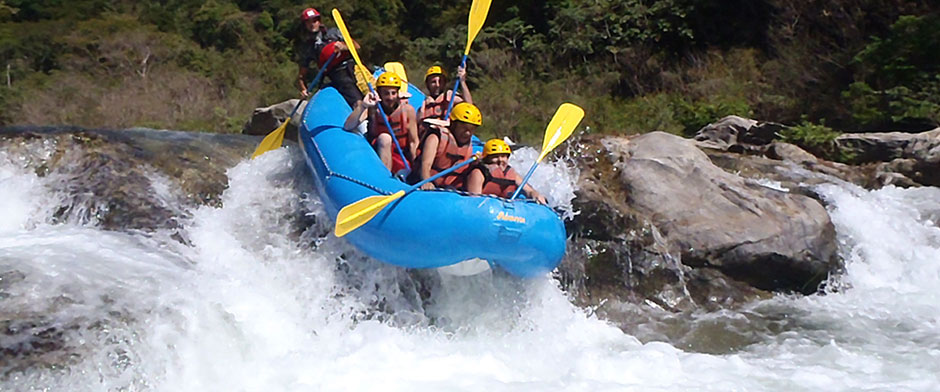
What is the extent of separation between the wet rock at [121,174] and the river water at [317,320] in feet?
0.16

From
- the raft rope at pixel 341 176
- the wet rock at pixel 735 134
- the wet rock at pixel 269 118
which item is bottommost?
the wet rock at pixel 269 118

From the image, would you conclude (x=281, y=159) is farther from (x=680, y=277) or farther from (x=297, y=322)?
(x=680, y=277)

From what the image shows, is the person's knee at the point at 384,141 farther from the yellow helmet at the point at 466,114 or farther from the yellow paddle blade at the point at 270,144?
the yellow paddle blade at the point at 270,144

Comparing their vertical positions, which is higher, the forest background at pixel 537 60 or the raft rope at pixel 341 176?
the raft rope at pixel 341 176

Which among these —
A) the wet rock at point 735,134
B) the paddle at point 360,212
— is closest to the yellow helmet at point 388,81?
the paddle at point 360,212

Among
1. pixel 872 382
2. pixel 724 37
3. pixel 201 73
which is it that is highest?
pixel 872 382

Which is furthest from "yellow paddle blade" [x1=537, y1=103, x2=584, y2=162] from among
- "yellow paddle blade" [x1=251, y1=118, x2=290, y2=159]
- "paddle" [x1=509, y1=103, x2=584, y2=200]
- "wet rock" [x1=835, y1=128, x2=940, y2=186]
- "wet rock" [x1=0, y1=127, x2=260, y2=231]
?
"wet rock" [x1=835, y1=128, x2=940, y2=186]

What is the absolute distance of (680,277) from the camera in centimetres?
528

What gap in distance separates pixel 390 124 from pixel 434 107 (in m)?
0.46

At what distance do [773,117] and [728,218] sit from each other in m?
4.70

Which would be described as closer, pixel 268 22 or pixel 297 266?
pixel 297 266

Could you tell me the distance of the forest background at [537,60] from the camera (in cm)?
901

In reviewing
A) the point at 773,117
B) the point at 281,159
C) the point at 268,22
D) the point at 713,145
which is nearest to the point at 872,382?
the point at 281,159

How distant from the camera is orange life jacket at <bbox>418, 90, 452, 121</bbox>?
5230mm
